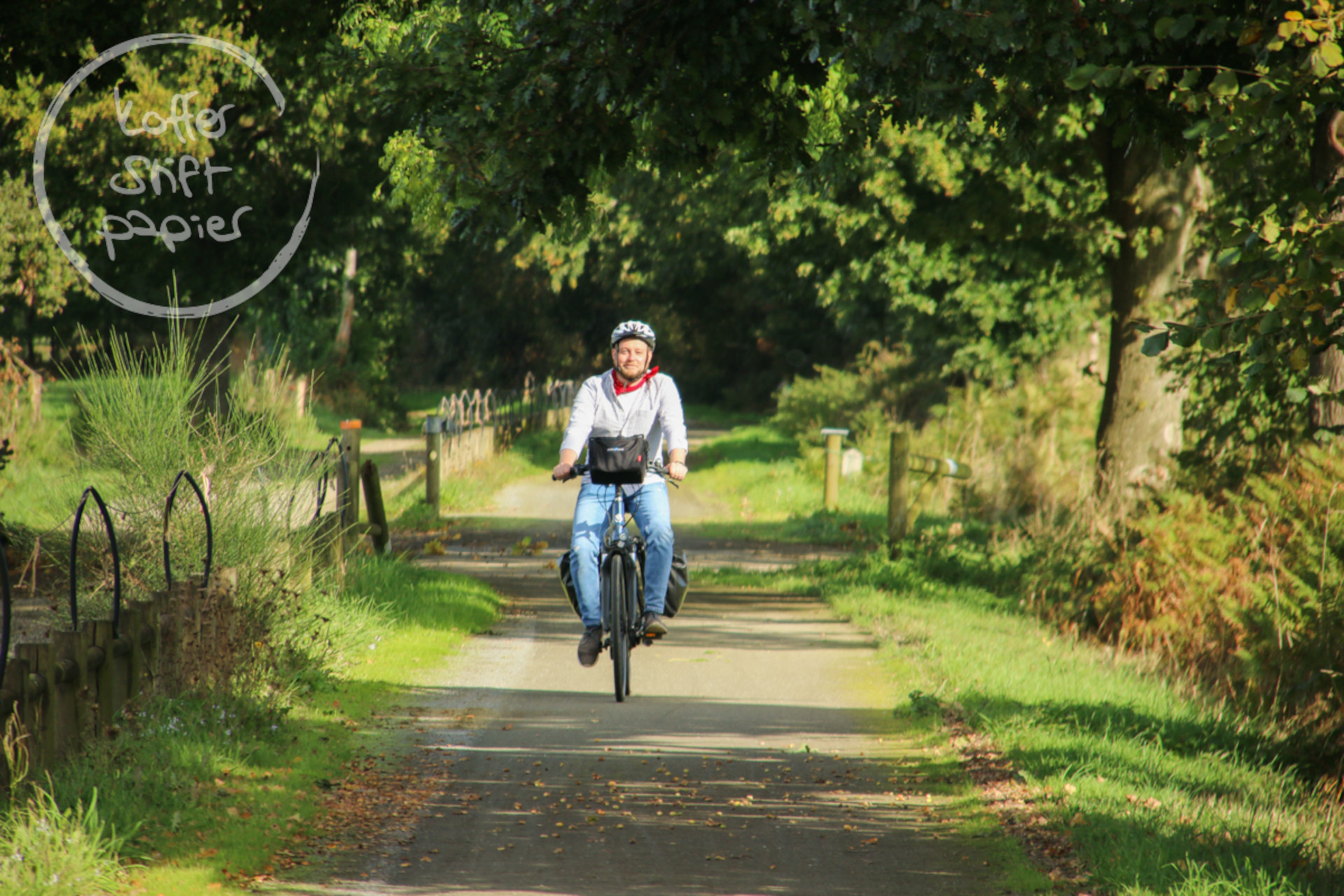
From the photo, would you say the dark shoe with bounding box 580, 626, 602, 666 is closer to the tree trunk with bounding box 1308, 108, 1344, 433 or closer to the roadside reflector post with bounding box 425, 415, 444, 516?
the tree trunk with bounding box 1308, 108, 1344, 433

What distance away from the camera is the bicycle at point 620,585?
24.5ft

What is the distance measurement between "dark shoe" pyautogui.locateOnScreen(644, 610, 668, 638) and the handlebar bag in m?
0.85

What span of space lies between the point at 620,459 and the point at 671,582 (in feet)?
3.00

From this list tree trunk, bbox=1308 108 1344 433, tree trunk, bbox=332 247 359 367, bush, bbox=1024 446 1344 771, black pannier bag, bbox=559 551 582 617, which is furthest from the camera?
tree trunk, bbox=332 247 359 367

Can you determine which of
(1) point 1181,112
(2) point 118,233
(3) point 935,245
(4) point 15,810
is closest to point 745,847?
(4) point 15,810

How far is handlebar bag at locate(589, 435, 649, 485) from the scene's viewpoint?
288 inches

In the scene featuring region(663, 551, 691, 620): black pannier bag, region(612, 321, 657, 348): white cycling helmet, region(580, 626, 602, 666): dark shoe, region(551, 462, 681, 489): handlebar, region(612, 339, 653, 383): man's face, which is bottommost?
region(580, 626, 602, 666): dark shoe

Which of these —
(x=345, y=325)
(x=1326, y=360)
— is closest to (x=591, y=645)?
(x=1326, y=360)

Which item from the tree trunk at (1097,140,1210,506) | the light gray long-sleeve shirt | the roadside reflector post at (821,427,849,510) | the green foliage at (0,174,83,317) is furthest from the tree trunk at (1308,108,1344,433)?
the green foliage at (0,174,83,317)

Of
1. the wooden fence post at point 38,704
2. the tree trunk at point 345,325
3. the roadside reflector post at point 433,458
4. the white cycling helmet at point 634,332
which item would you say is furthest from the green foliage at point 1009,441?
the tree trunk at point 345,325

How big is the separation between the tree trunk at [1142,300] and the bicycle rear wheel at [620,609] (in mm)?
6781

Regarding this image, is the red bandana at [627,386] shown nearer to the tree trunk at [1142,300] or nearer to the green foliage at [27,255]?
the tree trunk at [1142,300]

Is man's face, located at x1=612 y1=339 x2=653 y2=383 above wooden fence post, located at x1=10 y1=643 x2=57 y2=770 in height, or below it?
above

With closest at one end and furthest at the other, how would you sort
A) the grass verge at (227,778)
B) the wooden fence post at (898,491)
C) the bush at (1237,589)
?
the grass verge at (227,778) < the bush at (1237,589) < the wooden fence post at (898,491)
